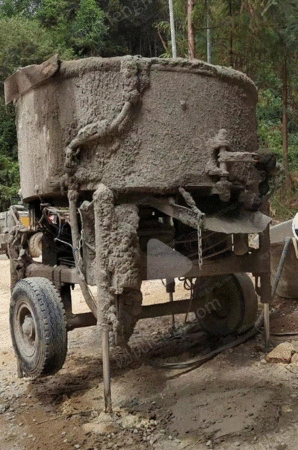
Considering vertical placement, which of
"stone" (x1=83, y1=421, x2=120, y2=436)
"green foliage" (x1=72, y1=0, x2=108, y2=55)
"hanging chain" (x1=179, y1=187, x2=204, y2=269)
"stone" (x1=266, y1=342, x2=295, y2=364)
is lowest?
"stone" (x1=83, y1=421, x2=120, y2=436)

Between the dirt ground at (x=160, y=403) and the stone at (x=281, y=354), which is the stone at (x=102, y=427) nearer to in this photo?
the dirt ground at (x=160, y=403)

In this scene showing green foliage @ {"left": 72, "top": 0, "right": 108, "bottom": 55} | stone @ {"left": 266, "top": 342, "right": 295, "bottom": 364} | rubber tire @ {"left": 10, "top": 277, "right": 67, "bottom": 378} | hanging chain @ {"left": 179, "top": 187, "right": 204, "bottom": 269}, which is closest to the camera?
hanging chain @ {"left": 179, "top": 187, "right": 204, "bottom": 269}

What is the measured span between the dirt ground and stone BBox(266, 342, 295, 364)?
7cm

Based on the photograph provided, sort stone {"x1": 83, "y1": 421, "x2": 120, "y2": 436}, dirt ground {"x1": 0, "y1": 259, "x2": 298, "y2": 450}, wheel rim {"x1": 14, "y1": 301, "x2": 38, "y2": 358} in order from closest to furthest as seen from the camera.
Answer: dirt ground {"x1": 0, "y1": 259, "x2": 298, "y2": 450} < stone {"x1": 83, "y1": 421, "x2": 120, "y2": 436} < wheel rim {"x1": 14, "y1": 301, "x2": 38, "y2": 358}

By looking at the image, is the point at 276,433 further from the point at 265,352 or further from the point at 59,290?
the point at 59,290

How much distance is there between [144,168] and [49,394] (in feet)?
8.06

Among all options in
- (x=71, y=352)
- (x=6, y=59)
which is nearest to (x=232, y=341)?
(x=71, y=352)

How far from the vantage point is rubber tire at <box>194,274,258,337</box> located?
588 centimetres

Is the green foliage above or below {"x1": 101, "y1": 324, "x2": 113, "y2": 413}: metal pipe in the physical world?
above

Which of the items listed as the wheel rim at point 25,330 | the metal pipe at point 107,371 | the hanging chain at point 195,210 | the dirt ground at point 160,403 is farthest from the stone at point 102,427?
the hanging chain at point 195,210

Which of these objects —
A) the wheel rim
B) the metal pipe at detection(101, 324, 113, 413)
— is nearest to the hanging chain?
the metal pipe at detection(101, 324, 113, 413)

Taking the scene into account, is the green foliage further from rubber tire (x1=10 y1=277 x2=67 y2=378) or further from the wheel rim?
rubber tire (x1=10 y1=277 x2=67 y2=378)

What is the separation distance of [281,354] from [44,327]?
2.40m

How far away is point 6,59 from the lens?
85.6 feet
